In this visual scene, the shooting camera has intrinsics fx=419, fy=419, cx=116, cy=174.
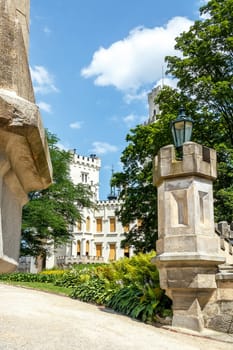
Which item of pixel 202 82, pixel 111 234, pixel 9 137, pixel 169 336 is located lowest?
pixel 169 336

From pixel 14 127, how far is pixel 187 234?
6876 millimetres

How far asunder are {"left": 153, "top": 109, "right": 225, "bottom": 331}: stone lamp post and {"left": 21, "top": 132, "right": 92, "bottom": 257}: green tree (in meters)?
21.3

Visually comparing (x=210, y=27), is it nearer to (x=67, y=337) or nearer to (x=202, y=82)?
(x=202, y=82)

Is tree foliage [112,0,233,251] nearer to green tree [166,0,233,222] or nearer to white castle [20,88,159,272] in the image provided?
green tree [166,0,233,222]

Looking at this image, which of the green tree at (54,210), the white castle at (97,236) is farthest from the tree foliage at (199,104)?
the white castle at (97,236)

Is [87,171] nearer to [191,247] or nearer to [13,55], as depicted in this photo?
[191,247]

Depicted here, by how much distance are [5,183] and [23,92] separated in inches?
21.9

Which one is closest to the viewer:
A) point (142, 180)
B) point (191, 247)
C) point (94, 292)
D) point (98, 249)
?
point (191, 247)

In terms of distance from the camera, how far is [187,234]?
8633 millimetres

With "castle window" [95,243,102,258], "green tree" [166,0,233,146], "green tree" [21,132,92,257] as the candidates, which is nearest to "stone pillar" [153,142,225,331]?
"green tree" [166,0,233,146]

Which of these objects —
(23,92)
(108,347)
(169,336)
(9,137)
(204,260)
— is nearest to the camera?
(9,137)

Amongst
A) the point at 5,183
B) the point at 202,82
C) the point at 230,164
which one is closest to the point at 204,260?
the point at 5,183

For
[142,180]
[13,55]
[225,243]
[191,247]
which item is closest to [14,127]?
[13,55]

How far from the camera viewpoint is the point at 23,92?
2.45 metres
